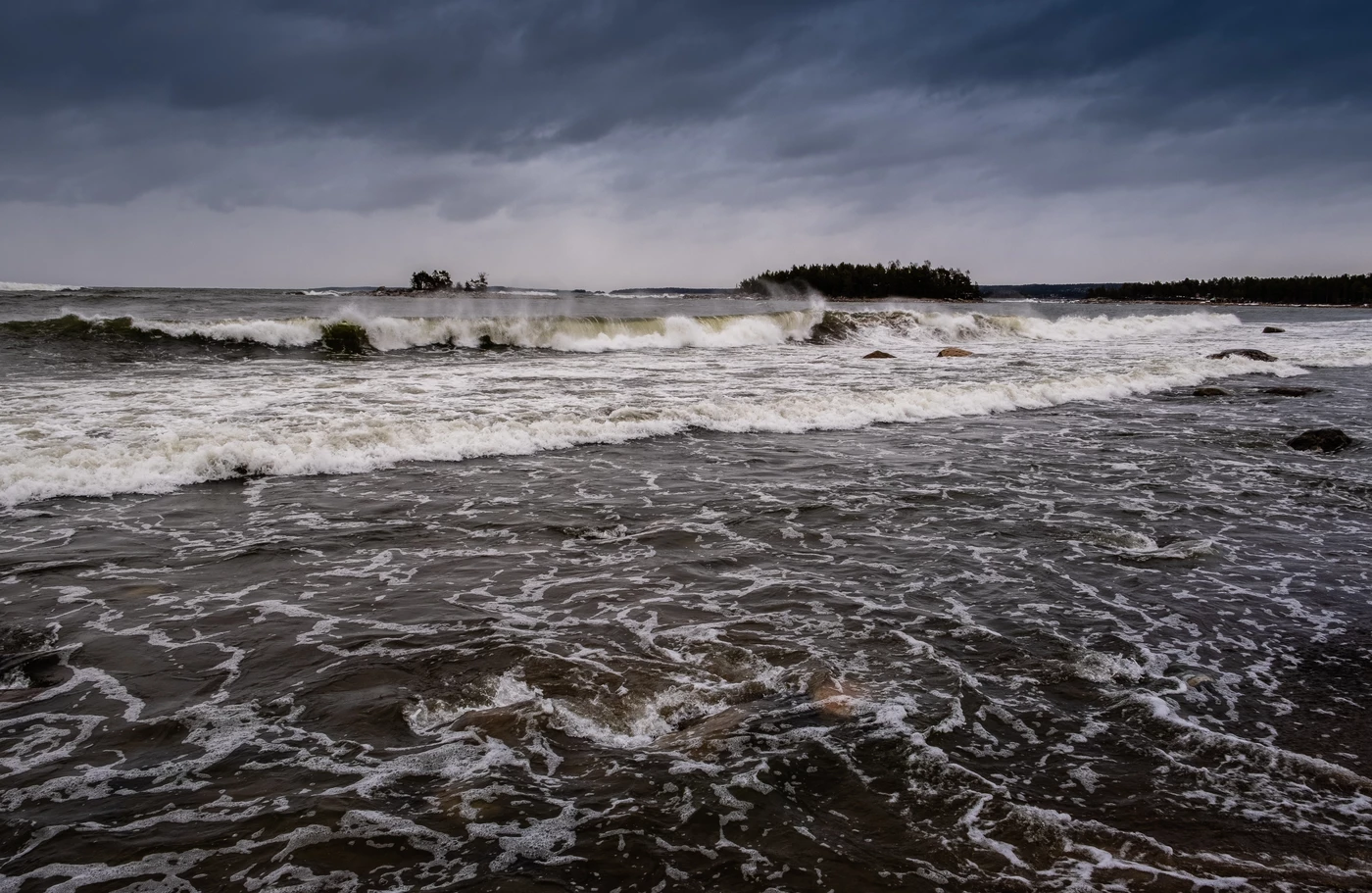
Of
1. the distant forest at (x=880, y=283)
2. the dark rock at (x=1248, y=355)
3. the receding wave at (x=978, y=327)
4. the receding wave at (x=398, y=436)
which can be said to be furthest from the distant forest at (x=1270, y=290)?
the receding wave at (x=398, y=436)

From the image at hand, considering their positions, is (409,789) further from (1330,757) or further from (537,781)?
(1330,757)

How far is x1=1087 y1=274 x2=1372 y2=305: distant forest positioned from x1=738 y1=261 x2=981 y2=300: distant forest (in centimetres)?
6624

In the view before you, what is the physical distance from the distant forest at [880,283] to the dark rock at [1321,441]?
91361mm

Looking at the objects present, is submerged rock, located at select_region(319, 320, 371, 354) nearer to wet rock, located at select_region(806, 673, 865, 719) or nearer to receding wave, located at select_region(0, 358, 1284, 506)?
receding wave, located at select_region(0, 358, 1284, 506)

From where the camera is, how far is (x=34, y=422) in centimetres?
1081

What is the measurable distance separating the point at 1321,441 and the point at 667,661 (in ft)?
38.2

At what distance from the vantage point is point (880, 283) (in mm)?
104250

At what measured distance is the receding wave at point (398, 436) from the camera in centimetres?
838

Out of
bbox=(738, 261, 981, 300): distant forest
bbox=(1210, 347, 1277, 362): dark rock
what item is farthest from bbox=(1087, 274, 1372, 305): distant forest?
bbox=(1210, 347, 1277, 362): dark rock

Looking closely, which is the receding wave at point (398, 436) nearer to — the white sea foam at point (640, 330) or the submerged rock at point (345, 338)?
the submerged rock at point (345, 338)

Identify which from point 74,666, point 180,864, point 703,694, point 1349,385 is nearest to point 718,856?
point 703,694

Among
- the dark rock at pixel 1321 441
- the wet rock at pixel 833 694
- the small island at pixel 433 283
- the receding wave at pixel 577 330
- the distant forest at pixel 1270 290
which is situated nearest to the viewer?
the wet rock at pixel 833 694

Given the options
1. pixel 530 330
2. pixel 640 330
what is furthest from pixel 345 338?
pixel 640 330

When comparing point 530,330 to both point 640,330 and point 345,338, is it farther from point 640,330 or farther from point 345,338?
point 345,338
